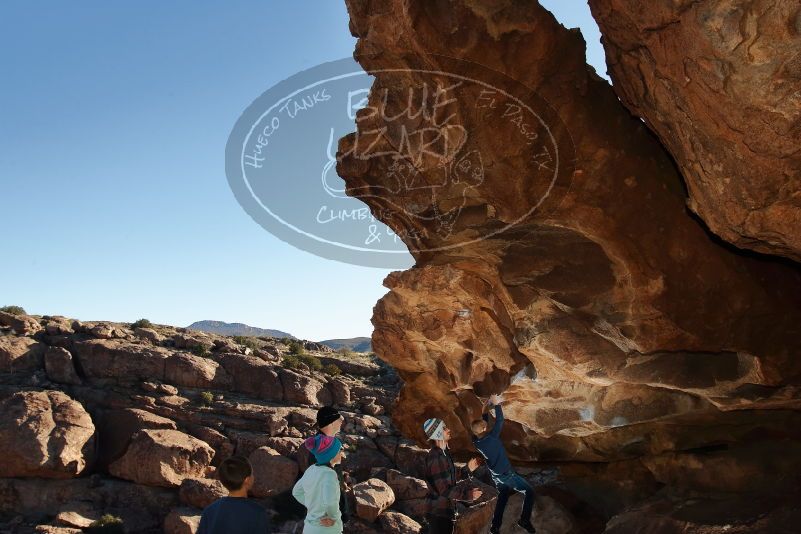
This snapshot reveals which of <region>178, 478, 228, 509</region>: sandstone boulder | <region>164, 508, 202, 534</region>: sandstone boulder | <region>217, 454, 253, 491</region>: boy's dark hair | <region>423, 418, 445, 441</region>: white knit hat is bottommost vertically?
<region>164, 508, 202, 534</region>: sandstone boulder

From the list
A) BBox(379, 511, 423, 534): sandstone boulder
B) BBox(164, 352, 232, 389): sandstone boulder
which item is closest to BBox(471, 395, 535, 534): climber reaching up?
BBox(379, 511, 423, 534): sandstone boulder

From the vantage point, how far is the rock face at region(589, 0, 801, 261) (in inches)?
165

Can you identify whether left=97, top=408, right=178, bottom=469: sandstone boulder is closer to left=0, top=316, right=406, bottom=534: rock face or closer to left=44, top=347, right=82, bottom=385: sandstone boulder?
left=0, top=316, right=406, bottom=534: rock face

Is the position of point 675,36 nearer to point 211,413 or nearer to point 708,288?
point 708,288

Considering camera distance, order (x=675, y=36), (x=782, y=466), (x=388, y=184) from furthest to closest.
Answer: (x=388, y=184) → (x=782, y=466) → (x=675, y=36)

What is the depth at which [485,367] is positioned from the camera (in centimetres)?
1035

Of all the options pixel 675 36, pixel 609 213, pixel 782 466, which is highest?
pixel 675 36

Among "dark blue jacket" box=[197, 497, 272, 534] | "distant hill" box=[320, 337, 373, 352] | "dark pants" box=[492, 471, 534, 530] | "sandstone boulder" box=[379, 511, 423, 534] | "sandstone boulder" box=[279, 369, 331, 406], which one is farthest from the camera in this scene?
"distant hill" box=[320, 337, 373, 352]

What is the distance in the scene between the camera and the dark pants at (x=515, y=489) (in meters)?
8.20

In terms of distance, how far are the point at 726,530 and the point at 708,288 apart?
2.92 m

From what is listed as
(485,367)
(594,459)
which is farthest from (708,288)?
(594,459)

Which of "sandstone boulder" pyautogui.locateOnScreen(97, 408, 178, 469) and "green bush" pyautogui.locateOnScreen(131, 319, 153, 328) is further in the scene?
"green bush" pyautogui.locateOnScreen(131, 319, 153, 328)

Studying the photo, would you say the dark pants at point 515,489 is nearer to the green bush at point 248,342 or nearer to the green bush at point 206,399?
the green bush at point 206,399

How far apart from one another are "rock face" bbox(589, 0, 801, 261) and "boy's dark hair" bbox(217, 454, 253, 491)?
468 centimetres
